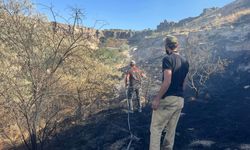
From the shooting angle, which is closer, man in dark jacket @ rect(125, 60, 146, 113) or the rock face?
man in dark jacket @ rect(125, 60, 146, 113)

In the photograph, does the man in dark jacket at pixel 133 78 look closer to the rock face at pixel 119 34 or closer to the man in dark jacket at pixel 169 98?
the man in dark jacket at pixel 169 98

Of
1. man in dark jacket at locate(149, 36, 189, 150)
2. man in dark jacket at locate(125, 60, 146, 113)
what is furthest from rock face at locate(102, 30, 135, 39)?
man in dark jacket at locate(149, 36, 189, 150)

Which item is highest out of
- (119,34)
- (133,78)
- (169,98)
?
(119,34)

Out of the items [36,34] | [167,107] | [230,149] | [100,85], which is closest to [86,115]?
[100,85]

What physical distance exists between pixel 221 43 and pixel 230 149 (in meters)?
20.3

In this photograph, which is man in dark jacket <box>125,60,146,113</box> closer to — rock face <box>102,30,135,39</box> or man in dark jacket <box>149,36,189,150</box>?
man in dark jacket <box>149,36,189,150</box>

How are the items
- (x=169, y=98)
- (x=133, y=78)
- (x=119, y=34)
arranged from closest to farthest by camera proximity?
(x=169, y=98) < (x=133, y=78) < (x=119, y=34)

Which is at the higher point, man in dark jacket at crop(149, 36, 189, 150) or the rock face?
the rock face

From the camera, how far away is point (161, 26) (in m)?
62.1

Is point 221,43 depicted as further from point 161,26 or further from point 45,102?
point 161,26

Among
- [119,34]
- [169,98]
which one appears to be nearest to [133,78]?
[169,98]

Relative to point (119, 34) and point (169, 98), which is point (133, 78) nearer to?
point (169, 98)

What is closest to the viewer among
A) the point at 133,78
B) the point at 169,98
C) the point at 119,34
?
the point at 169,98

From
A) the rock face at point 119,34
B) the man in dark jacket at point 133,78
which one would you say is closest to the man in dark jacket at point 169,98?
the man in dark jacket at point 133,78
